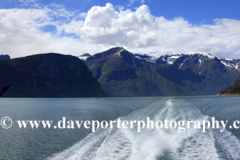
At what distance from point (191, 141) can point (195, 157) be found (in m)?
5.75

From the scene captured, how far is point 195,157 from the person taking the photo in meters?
18.1

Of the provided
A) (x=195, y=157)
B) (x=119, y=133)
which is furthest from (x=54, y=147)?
(x=195, y=157)

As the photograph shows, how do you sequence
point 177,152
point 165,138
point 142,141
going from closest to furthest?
point 177,152, point 142,141, point 165,138

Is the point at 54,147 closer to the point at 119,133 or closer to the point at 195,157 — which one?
the point at 119,133

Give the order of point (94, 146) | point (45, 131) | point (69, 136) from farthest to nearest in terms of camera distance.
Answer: point (45, 131)
point (69, 136)
point (94, 146)

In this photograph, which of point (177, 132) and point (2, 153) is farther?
point (177, 132)

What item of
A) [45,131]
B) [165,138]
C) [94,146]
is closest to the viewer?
[94,146]

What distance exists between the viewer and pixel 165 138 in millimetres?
24703

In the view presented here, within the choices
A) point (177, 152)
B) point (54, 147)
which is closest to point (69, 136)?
point (54, 147)

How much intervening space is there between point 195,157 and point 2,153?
18472 millimetres

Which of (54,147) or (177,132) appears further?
(177,132)

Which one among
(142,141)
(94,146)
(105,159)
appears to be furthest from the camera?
(142,141)

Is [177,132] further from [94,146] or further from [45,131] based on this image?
[45,131]

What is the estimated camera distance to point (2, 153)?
64.6 ft
